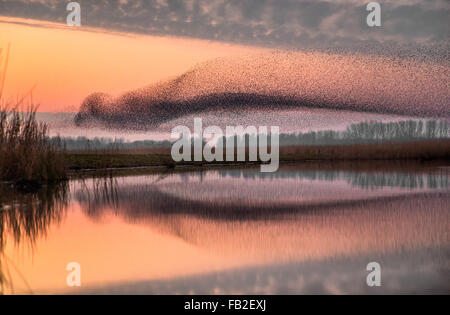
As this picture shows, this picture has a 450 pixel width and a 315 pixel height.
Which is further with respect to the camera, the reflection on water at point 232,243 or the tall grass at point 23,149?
the tall grass at point 23,149

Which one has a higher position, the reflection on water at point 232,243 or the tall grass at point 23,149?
the tall grass at point 23,149

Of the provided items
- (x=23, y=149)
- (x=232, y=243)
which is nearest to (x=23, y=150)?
(x=23, y=149)

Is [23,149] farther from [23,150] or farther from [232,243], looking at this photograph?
[232,243]

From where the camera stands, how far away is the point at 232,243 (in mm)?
6648

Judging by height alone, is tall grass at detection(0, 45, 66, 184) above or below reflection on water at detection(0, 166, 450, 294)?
above

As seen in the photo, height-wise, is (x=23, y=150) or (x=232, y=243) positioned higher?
(x=23, y=150)

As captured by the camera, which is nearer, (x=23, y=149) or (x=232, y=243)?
(x=232, y=243)

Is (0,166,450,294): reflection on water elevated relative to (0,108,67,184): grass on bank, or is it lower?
lower

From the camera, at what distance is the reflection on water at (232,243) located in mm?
4711

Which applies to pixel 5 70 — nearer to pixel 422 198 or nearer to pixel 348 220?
A: pixel 348 220

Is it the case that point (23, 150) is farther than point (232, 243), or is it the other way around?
point (23, 150)

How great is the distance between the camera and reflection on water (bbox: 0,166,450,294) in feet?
15.5

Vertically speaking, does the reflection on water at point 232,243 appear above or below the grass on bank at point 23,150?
below

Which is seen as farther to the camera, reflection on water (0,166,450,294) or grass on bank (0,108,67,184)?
grass on bank (0,108,67,184)
